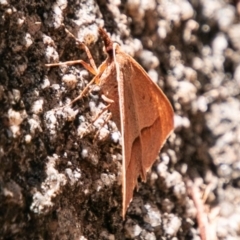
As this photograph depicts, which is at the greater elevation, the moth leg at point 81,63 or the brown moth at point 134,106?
the moth leg at point 81,63

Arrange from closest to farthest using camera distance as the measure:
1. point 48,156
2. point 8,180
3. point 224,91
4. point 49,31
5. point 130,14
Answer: point 8,180 < point 48,156 < point 49,31 < point 130,14 < point 224,91

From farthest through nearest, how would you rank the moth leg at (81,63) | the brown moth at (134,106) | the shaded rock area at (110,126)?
the brown moth at (134,106)
the moth leg at (81,63)
the shaded rock area at (110,126)

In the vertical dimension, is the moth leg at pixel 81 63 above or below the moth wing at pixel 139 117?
above

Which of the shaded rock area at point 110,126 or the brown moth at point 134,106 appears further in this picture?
the brown moth at point 134,106

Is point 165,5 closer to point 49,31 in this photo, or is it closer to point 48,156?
point 49,31

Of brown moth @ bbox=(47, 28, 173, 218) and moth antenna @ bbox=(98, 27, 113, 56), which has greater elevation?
moth antenna @ bbox=(98, 27, 113, 56)

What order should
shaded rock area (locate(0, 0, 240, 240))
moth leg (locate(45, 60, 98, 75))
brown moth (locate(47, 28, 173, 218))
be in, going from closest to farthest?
shaded rock area (locate(0, 0, 240, 240)), moth leg (locate(45, 60, 98, 75)), brown moth (locate(47, 28, 173, 218))

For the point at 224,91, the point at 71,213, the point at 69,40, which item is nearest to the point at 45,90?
the point at 69,40

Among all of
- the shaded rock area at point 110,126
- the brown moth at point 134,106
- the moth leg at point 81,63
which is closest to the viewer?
the shaded rock area at point 110,126
